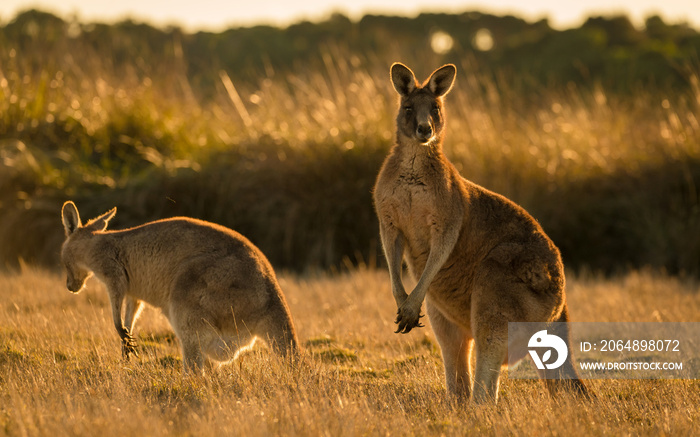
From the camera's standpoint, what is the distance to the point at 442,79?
4.80 meters

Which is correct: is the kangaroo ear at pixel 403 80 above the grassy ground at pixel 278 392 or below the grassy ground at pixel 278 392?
above

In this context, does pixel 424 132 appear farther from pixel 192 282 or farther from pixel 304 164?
pixel 304 164

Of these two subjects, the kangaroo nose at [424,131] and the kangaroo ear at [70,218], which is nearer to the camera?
the kangaroo nose at [424,131]

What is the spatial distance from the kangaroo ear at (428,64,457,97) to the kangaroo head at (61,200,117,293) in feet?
7.75

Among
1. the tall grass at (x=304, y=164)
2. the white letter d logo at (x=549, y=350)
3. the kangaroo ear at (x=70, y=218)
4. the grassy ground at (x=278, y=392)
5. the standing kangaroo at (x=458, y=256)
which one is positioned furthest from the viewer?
the tall grass at (x=304, y=164)

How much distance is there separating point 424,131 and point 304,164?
5.36 meters

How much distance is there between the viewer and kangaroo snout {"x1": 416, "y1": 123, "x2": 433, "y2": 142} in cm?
439

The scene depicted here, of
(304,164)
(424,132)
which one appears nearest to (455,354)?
(424,132)

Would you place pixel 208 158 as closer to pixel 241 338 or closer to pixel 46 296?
pixel 46 296

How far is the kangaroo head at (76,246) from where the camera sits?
5.30 m

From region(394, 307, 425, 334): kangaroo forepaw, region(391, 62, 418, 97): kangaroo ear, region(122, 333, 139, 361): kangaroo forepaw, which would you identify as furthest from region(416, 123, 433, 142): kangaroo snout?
region(122, 333, 139, 361): kangaroo forepaw

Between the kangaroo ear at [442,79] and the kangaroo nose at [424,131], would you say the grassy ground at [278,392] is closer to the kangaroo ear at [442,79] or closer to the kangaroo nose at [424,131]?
the kangaroo nose at [424,131]

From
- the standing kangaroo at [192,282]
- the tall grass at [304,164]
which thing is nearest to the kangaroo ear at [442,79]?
the standing kangaroo at [192,282]

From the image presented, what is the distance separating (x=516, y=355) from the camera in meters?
4.30
